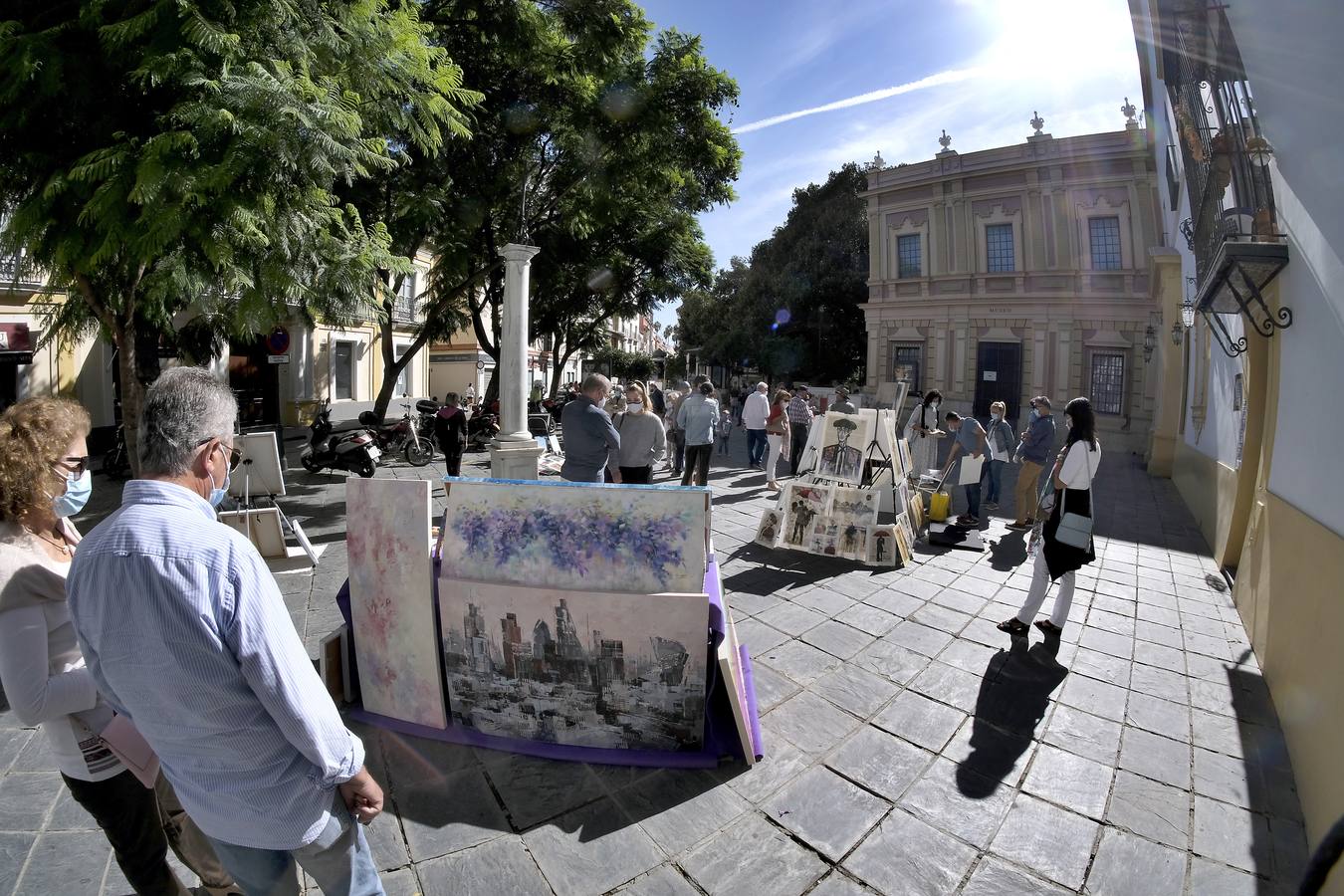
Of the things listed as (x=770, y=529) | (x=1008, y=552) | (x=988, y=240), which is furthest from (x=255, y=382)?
(x=988, y=240)

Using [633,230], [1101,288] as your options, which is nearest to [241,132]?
[633,230]

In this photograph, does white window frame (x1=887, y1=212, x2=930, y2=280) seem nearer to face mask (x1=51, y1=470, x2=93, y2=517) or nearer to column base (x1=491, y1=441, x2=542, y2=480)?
column base (x1=491, y1=441, x2=542, y2=480)

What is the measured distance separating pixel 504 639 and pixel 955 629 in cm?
330

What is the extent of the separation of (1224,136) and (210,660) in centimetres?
711

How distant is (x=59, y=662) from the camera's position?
64.9 inches

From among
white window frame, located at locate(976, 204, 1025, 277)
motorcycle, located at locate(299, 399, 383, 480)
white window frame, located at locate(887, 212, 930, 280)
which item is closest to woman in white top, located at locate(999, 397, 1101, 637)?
motorcycle, located at locate(299, 399, 383, 480)

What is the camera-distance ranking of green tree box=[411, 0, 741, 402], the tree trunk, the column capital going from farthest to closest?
green tree box=[411, 0, 741, 402], the column capital, the tree trunk

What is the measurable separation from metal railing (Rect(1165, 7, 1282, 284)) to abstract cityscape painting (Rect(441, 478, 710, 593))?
4789 mm

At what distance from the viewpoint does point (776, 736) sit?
316cm

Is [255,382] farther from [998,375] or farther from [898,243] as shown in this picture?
[998,375]

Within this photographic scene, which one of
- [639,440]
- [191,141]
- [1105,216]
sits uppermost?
[1105,216]

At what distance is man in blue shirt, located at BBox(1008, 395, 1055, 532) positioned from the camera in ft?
24.0

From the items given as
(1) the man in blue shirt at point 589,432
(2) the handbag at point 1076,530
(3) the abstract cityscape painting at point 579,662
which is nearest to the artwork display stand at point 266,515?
(1) the man in blue shirt at point 589,432

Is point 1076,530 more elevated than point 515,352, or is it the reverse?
point 515,352
